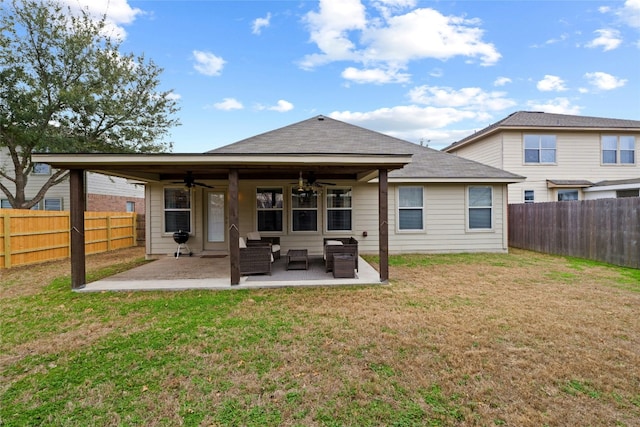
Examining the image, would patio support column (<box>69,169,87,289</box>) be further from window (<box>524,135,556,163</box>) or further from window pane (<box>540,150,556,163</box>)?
window pane (<box>540,150,556,163</box>)

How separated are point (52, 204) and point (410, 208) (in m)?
17.6

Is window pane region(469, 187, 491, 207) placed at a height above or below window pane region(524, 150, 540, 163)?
below

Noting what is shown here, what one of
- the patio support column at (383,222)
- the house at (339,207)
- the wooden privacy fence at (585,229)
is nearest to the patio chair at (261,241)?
the house at (339,207)

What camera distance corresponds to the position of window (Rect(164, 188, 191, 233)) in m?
9.62

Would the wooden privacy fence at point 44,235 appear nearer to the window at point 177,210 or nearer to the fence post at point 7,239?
the fence post at point 7,239

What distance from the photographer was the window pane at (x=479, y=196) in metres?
10.0

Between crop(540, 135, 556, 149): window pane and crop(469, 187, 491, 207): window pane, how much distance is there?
573 centimetres

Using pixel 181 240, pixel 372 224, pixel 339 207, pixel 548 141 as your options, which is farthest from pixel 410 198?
pixel 548 141

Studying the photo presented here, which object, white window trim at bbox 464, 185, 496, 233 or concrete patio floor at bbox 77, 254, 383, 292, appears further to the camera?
white window trim at bbox 464, 185, 496, 233

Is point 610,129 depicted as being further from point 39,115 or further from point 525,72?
point 39,115

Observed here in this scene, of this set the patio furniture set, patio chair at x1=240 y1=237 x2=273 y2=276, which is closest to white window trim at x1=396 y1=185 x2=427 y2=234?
the patio furniture set

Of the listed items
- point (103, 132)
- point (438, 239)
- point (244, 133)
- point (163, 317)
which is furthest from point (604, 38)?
point (103, 132)

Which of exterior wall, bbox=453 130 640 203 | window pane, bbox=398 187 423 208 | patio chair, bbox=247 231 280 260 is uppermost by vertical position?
exterior wall, bbox=453 130 640 203

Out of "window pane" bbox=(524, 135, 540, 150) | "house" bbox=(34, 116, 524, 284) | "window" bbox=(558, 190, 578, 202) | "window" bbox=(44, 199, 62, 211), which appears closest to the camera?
"house" bbox=(34, 116, 524, 284)
